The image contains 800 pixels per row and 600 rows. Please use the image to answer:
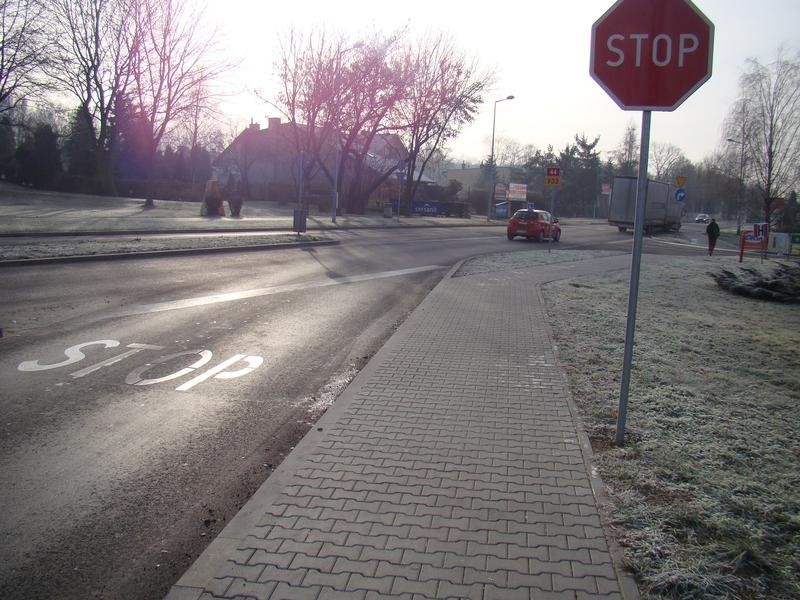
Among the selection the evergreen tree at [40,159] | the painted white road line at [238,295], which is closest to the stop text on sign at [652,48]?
the painted white road line at [238,295]

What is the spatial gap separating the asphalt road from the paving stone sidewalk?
36 centimetres

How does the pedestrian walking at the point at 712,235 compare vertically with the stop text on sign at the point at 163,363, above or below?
above

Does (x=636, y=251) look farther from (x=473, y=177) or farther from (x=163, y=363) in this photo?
(x=473, y=177)

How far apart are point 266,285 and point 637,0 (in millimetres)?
9284

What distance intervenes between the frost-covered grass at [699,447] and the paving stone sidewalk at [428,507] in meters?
0.25

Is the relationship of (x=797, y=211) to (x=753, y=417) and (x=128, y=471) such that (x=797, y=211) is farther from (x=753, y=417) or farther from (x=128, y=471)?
(x=128, y=471)

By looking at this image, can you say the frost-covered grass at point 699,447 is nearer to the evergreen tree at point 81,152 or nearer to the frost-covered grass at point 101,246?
the frost-covered grass at point 101,246

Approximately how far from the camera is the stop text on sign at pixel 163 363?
6.12 meters

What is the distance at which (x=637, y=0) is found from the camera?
13.9 ft

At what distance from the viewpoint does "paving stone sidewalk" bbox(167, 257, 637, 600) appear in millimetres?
2832

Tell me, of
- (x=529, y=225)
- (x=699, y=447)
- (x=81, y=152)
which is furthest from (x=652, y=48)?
(x=81, y=152)

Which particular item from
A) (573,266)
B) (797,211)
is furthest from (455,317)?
(797,211)

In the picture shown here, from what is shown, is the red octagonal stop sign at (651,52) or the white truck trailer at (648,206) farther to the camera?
the white truck trailer at (648,206)

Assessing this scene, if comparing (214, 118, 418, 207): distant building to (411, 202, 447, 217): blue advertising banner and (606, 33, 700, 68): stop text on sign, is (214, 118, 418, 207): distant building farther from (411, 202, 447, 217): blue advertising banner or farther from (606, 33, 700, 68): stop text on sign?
(606, 33, 700, 68): stop text on sign
